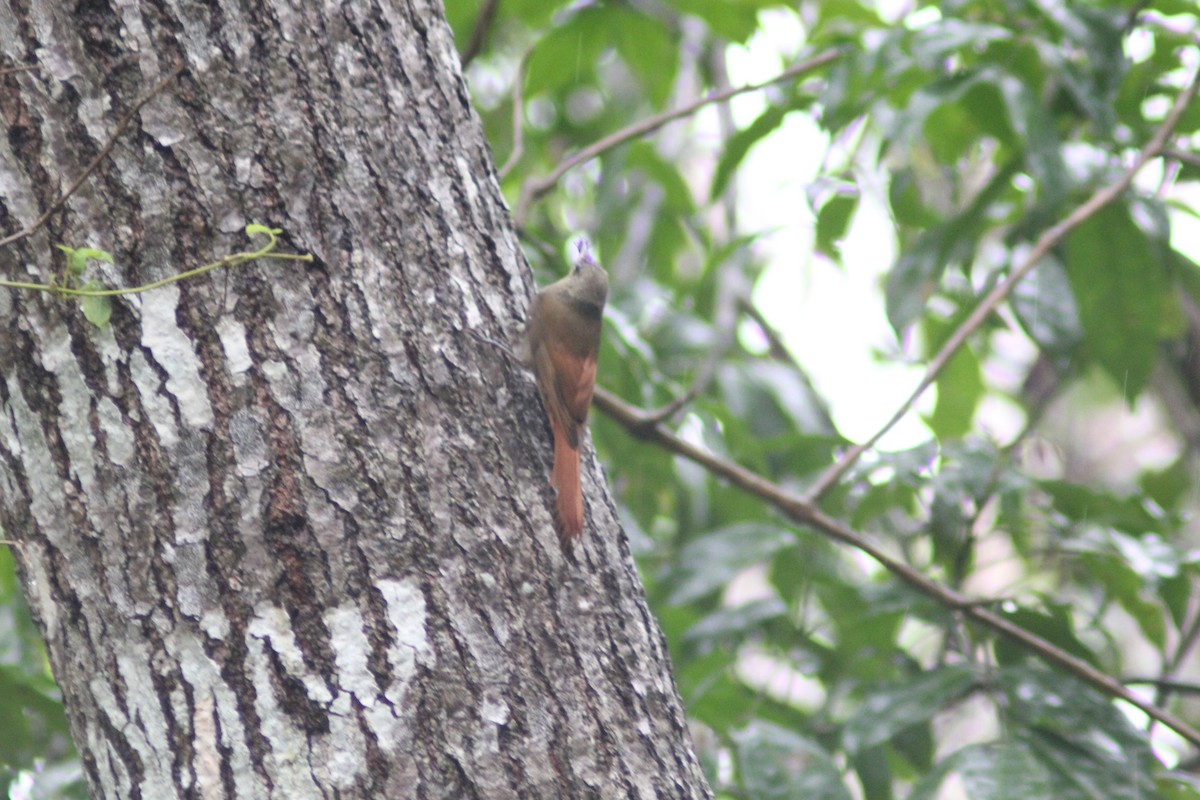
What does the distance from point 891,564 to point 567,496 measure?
4.03ft

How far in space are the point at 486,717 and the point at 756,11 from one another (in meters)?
2.60

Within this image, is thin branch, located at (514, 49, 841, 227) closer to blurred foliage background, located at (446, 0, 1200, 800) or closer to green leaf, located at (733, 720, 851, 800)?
blurred foliage background, located at (446, 0, 1200, 800)

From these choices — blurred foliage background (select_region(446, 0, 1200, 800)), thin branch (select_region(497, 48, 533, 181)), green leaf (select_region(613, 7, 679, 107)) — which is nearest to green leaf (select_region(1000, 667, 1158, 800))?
blurred foliage background (select_region(446, 0, 1200, 800))

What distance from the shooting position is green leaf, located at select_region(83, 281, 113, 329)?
1438 millimetres

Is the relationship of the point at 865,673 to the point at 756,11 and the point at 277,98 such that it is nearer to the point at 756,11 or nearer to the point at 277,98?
the point at 756,11

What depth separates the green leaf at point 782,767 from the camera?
7.90 feet

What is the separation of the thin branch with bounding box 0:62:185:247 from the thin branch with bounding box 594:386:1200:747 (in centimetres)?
132

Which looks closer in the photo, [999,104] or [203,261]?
[203,261]

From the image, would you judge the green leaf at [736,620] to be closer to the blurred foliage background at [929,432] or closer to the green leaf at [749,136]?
the blurred foliage background at [929,432]

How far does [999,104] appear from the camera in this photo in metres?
2.79

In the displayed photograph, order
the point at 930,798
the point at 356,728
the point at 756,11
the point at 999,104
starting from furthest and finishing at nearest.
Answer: the point at 756,11
the point at 999,104
the point at 930,798
the point at 356,728

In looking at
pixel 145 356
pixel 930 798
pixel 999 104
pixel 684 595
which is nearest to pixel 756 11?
pixel 999 104

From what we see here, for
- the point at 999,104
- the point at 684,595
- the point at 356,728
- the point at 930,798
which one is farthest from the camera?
the point at 684,595

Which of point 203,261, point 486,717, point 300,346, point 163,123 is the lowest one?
point 486,717
